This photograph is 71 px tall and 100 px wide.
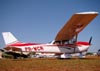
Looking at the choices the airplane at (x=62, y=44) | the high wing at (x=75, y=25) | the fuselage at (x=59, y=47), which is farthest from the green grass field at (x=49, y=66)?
the fuselage at (x=59, y=47)

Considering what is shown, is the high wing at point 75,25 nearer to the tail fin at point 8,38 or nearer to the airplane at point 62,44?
the airplane at point 62,44

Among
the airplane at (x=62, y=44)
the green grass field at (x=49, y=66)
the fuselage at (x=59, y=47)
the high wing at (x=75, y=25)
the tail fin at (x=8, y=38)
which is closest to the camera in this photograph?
the green grass field at (x=49, y=66)

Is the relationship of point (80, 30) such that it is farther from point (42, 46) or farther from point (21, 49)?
point (21, 49)

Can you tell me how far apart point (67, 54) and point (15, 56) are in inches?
486

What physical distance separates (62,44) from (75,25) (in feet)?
11.6

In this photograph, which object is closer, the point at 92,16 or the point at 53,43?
the point at 92,16

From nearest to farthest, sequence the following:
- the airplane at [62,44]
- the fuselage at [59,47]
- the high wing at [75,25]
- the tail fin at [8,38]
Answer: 1. the high wing at [75,25]
2. the airplane at [62,44]
3. the fuselage at [59,47]
4. the tail fin at [8,38]

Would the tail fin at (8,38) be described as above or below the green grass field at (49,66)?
above

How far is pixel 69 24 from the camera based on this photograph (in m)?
18.6

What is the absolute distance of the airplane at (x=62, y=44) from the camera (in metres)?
19.8

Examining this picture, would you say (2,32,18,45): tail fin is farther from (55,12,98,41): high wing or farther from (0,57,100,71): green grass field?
(0,57,100,71): green grass field

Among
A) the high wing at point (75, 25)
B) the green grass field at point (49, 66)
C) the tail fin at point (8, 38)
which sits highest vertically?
the high wing at point (75, 25)

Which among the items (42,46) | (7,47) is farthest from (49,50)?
(7,47)

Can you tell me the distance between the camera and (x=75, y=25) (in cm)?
1912
